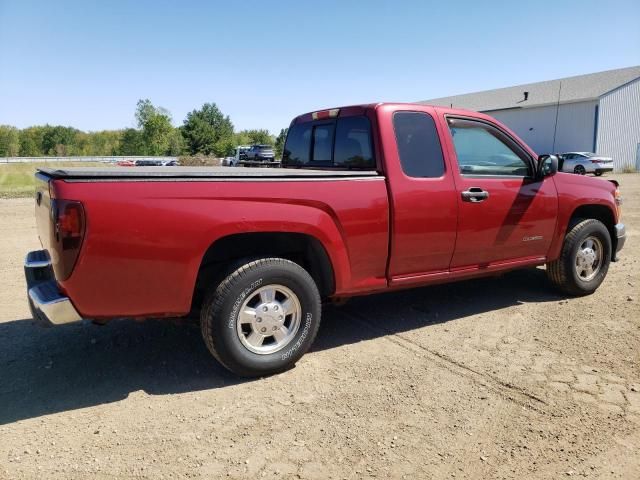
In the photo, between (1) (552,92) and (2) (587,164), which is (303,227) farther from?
(1) (552,92)

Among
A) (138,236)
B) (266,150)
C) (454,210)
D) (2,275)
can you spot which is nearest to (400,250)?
(454,210)

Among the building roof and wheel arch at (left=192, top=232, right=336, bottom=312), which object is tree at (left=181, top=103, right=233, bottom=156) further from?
wheel arch at (left=192, top=232, right=336, bottom=312)

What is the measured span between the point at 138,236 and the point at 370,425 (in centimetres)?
179

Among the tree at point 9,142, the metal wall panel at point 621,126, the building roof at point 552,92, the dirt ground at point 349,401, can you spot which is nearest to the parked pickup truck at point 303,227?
the dirt ground at point 349,401

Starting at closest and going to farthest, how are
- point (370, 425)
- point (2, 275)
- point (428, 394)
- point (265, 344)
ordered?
1. point (370, 425)
2. point (428, 394)
3. point (265, 344)
4. point (2, 275)

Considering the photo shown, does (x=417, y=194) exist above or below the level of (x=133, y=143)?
below

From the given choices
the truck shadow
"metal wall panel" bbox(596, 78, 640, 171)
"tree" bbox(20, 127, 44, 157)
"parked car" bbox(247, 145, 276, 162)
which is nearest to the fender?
the truck shadow

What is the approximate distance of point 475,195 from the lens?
173 inches

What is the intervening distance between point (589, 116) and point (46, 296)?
38.5 m

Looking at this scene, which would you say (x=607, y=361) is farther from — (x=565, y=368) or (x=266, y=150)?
(x=266, y=150)

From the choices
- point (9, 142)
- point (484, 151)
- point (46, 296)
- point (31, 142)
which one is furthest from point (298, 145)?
point (31, 142)

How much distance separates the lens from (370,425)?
119 inches

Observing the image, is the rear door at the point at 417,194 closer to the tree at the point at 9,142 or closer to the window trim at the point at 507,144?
the window trim at the point at 507,144

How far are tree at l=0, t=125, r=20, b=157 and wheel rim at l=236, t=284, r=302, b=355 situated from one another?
10499 cm
